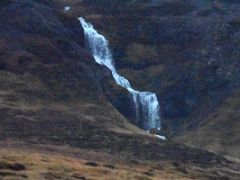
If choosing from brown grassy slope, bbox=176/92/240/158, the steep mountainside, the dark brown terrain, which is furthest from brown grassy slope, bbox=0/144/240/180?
the steep mountainside

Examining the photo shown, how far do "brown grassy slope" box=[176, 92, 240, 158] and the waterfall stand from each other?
6.37 meters

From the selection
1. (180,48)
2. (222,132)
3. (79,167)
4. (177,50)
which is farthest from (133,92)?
(79,167)

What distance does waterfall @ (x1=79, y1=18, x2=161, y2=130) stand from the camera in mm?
76887

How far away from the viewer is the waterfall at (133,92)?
7689 cm

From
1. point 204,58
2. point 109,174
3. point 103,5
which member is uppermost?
point 103,5

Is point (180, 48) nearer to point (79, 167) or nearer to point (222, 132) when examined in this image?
point (222, 132)

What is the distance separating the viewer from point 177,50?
90.3 m

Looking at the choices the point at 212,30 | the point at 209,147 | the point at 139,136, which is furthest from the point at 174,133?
the point at 212,30

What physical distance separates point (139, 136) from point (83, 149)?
30.0ft

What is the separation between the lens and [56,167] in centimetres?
3903

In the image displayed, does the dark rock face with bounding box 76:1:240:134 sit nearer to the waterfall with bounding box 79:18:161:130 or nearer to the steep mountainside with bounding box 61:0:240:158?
the steep mountainside with bounding box 61:0:240:158

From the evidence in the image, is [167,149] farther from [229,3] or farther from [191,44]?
[229,3]

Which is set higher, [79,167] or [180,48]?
[180,48]

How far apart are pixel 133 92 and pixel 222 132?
41.8 feet
